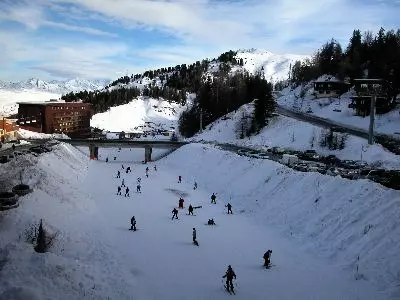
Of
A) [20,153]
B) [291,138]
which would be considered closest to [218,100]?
[291,138]

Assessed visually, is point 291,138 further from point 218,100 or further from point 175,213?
point 218,100

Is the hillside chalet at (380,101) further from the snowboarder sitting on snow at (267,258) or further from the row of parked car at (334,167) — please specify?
the snowboarder sitting on snow at (267,258)

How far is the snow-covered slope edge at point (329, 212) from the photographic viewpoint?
24.3 meters

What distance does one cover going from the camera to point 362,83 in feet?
265

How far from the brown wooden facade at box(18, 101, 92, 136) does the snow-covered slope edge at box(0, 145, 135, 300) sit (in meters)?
77.3

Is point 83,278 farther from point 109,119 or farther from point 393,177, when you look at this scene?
point 109,119

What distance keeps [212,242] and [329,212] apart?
33.1ft

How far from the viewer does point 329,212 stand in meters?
32.4

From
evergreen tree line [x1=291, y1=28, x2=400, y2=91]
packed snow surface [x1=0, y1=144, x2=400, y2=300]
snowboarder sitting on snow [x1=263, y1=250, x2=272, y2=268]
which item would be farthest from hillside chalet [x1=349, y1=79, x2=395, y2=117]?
snowboarder sitting on snow [x1=263, y1=250, x2=272, y2=268]

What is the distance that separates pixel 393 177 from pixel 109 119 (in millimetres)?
154923

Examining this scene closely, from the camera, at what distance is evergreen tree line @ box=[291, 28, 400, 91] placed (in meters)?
82.3

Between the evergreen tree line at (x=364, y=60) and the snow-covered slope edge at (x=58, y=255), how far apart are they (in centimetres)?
6532

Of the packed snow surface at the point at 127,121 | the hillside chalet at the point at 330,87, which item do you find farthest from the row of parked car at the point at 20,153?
the packed snow surface at the point at 127,121

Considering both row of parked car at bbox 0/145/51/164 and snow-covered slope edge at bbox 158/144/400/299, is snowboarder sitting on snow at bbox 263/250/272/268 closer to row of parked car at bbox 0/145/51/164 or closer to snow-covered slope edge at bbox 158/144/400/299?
snow-covered slope edge at bbox 158/144/400/299
